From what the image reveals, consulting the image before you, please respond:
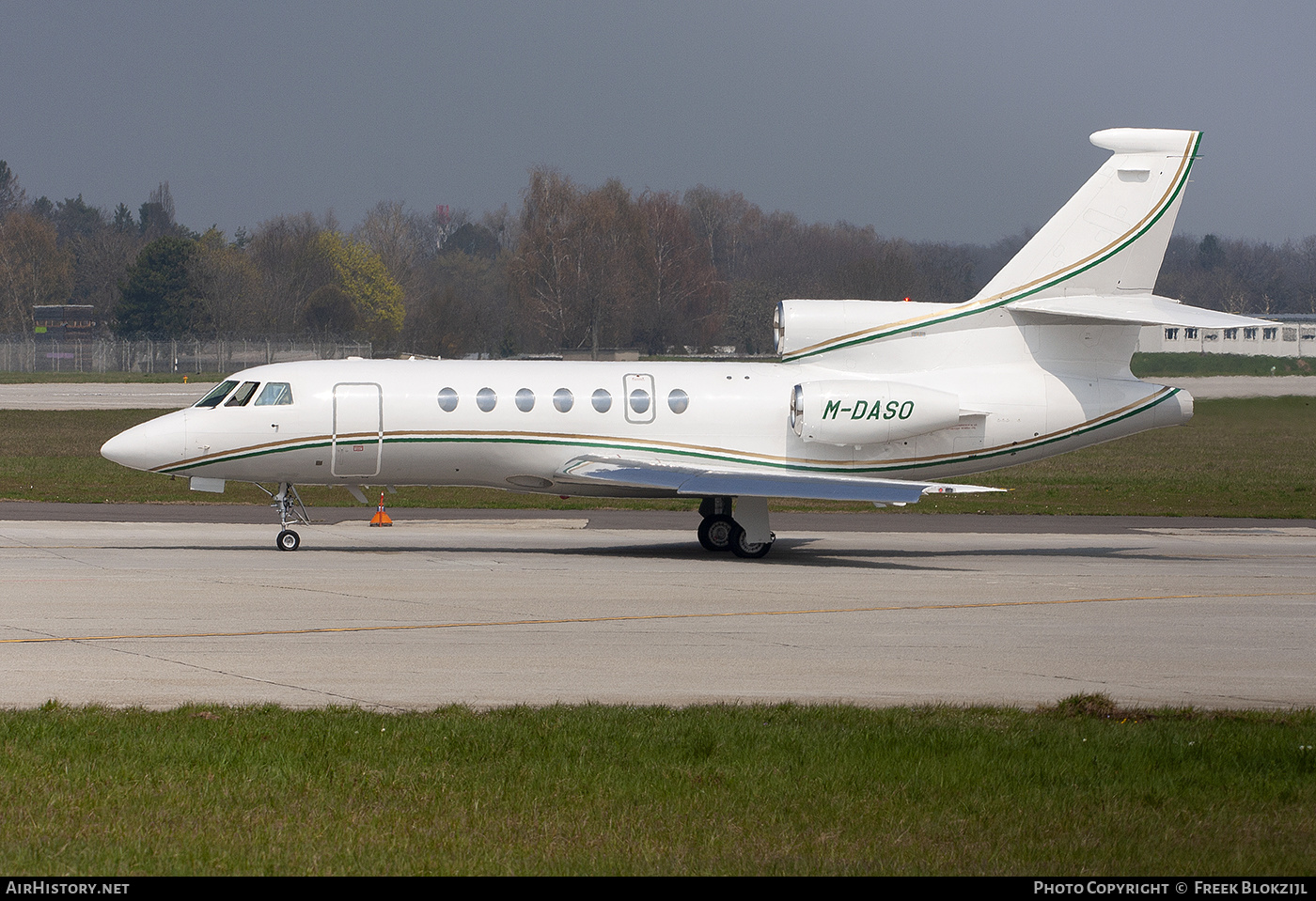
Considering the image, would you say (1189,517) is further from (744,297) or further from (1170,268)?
(1170,268)

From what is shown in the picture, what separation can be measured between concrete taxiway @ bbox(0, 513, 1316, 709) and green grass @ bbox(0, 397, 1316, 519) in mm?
4743

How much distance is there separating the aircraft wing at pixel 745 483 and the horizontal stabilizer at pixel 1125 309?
365 centimetres

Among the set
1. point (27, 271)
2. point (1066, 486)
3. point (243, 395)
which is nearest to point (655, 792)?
point (243, 395)

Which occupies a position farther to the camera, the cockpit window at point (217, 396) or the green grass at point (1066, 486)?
the green grass at point (1066, 486)

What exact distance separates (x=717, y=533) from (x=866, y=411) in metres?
3.36


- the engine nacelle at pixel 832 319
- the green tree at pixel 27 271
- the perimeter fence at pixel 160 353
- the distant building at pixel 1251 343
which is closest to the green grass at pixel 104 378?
the perimeter fence at pixel 160 353

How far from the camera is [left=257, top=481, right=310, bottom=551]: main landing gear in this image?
2252 centimetres

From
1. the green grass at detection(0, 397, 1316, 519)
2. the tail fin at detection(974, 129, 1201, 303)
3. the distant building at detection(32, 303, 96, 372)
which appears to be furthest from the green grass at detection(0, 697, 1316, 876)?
the distant building at detection(32, 303, 96, 372)

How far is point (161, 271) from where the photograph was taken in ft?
352

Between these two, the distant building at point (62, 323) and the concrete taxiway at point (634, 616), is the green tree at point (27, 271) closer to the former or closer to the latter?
the distant building at point (62, 323)

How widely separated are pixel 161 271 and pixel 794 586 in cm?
9855

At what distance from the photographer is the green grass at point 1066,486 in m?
31.7

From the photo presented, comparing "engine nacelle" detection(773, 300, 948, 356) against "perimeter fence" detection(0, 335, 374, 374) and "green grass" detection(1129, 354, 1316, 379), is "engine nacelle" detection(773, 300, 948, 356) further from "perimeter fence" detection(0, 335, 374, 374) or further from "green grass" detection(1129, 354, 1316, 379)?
"perimeter fence" detection(0, 335, 374, 374)

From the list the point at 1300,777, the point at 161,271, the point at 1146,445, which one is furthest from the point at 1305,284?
the point at 1300,777
